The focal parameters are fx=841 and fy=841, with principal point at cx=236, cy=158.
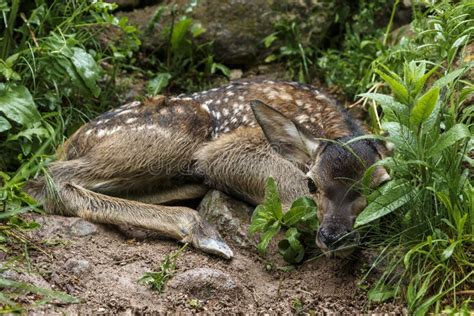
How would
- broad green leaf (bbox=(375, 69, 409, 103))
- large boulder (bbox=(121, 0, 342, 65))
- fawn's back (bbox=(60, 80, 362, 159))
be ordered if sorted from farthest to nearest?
large boulder (bbox=(121, 0, 342, 65)) < fawn's back (bbox=(60, 80, 362, 159)) < broad green leaf (bbox=(375, 69, 409, 103))

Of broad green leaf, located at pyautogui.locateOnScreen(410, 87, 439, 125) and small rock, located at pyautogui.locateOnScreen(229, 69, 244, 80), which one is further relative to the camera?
small rock, located at pyautogui.locateOnScreen(229, 69, 244, 80)

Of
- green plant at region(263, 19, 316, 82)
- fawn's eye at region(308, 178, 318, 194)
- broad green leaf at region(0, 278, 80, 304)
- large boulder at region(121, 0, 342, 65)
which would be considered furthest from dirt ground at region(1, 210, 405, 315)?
large boulder at region(121, 0, 342, 65)

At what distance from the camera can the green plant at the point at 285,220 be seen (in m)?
5.66

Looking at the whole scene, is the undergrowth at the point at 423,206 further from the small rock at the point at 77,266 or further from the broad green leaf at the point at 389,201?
the small rock at the point at 77,266

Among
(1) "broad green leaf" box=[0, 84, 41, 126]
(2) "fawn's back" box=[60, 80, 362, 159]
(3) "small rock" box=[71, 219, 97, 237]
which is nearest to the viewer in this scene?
(3) "small rock" box=[71, 219, 97, 237]

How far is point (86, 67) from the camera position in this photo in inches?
275

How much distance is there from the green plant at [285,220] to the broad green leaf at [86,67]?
2.10 m

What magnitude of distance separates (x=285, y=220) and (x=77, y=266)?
55.6 inches

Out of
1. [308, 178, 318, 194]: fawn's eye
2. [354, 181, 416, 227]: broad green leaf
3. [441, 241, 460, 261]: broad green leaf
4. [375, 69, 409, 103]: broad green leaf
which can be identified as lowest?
[308, 178, 318, 194]: fawn's eye

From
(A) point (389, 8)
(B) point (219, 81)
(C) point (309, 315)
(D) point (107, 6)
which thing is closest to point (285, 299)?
(C) point (309, 315)

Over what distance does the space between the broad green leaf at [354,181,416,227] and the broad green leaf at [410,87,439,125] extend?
0.43 meters

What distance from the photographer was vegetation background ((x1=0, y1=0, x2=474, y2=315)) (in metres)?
4.95

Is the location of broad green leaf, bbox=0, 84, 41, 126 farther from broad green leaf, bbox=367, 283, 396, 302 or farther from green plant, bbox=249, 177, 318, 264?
broad green leaf, bbox=367, 283, 396, 302

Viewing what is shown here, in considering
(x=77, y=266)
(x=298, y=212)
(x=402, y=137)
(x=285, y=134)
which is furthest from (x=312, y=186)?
(x=77, y=266)
